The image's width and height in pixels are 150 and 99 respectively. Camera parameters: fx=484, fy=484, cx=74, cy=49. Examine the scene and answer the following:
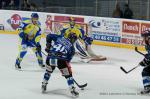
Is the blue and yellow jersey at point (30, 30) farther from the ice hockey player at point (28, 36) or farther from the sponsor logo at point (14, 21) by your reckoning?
the sponsor logo at point (14, 21)

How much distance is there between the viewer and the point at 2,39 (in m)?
16.4

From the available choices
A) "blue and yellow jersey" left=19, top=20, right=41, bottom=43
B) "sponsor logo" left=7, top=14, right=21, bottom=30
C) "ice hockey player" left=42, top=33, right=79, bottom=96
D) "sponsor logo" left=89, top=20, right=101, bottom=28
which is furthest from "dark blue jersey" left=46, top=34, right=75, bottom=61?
"sponsor logo" left=7, top=14, right=21, bottom=30

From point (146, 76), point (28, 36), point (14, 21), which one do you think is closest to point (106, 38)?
point (14, 21)

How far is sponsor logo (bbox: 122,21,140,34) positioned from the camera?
14655 millimetres

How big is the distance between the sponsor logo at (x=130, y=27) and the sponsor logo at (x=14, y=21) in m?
4.79

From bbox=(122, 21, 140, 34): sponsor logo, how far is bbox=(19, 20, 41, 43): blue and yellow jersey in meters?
4.68

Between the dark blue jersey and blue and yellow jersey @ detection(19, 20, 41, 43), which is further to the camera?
blue and yellow jersey @ detection(19, 20, 41, 43)

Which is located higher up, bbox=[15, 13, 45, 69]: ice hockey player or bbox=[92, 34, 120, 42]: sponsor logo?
bbox=[15, 13, 45, 69]: ice hockey player

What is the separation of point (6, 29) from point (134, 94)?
36.6 ft

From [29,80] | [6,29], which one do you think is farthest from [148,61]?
[6,29]

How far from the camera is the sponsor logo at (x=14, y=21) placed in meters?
18.2

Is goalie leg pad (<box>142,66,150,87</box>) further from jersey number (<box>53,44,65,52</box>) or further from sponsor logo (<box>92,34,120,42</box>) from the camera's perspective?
sponsor logo (<box>92,34,120,42</box>)

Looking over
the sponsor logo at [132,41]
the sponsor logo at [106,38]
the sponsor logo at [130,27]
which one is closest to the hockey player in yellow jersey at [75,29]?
the sponsor logo at [132,41]

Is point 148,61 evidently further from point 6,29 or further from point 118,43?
point 6,29
